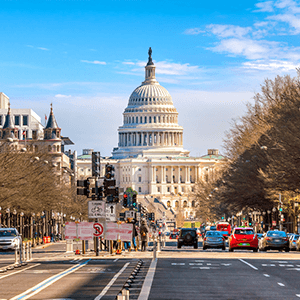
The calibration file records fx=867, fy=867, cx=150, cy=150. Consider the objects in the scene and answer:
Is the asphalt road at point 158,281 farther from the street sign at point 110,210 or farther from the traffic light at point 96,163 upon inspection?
the street sign at point 110,210

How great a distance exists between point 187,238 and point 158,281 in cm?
3868

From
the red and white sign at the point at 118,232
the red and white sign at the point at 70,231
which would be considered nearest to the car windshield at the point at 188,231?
the red and white sign at the point at 118,232

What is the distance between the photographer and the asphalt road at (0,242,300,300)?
20344 millimetres

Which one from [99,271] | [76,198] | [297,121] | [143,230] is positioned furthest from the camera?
[76,198]

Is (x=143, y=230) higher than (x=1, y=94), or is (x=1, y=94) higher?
(x=1, y=94)

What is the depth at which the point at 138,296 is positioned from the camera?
1988cm

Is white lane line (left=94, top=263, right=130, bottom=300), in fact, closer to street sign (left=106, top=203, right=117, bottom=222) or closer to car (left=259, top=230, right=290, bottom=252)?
street sign (left=106, top=203, right=117, bottom=222)

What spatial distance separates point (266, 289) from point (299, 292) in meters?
1.14

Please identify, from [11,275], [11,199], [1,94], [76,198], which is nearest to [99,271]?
[11,275]

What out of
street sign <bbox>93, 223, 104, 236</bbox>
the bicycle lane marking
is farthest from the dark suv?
the bicycle lane marking

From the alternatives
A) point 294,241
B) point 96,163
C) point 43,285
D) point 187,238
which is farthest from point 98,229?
point 187,238

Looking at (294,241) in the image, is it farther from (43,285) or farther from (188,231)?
(43,285)

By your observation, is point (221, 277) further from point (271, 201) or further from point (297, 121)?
point (271, 201)

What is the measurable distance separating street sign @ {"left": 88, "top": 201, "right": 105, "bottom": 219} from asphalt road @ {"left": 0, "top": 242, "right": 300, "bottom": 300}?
552 cm
